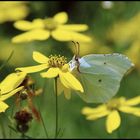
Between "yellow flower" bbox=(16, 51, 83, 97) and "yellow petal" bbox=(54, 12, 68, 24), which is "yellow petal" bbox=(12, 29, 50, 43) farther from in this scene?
"yellow flower" bbox=(16, 51, 83, 97)

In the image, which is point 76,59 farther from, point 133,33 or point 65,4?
point 65,4

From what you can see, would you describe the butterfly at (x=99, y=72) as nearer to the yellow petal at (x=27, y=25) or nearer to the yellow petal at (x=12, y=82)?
the yellow petal at (x=12, y=82)

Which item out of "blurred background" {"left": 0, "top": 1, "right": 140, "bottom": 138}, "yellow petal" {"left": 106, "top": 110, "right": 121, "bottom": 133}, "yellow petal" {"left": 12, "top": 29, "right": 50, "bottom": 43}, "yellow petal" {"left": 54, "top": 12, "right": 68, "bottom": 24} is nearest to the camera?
"yellow petal" {"left": 106, "top": 110, "right": 121, "bottom": 133}

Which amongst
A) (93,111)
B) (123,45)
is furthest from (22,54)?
(93,111)

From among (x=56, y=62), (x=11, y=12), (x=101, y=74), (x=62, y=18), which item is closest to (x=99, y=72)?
(x=101, y=74)

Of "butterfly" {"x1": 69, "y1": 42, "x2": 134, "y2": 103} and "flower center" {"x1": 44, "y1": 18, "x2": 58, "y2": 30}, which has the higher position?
"butterfly" {"x1": 69, "y1": 42, "x2": 134, "y2": 103}

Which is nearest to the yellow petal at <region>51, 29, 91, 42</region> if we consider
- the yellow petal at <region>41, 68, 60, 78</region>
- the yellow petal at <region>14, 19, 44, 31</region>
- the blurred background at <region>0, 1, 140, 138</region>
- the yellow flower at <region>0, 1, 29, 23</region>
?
the yellow petal at <region>14, 19, 44, 31</region>
